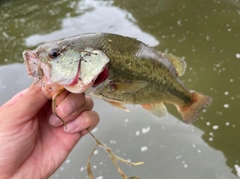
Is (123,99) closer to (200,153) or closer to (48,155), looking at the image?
(48,155)

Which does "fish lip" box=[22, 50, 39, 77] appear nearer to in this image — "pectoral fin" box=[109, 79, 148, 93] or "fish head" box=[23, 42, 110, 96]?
"fish head" box=[23, 42, 110, 96]

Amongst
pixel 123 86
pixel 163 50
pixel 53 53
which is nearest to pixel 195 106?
pixel 123 86

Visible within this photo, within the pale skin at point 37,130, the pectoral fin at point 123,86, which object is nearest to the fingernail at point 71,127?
the pale skin at point 37,130

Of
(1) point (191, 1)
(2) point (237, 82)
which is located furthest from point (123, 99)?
(1) point (191, 1)

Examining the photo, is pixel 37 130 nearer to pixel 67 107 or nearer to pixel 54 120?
pixel 54 120

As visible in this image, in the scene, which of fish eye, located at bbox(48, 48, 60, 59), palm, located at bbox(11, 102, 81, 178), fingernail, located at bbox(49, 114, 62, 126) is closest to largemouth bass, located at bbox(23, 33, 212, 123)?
fish eye, located at bbox(48, 48, 60, 59)

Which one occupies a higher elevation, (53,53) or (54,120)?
(53,53)
